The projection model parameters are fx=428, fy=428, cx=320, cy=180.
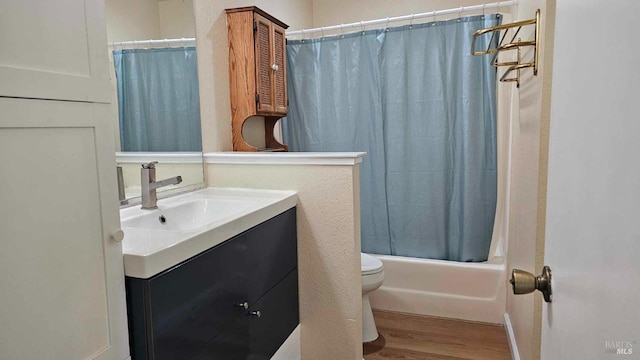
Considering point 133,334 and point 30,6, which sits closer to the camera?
point 30,6

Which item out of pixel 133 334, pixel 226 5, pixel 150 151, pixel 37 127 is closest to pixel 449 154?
pixel 226 5

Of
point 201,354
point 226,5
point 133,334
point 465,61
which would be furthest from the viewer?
point 465,61

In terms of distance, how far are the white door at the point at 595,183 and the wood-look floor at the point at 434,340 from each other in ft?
5.39

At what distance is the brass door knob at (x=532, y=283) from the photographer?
75 cm

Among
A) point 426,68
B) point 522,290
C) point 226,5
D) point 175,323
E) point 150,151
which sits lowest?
point 175,323

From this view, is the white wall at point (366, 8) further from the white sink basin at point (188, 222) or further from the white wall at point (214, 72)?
the white sink basin at point (188, 222)

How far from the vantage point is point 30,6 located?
29.5 inches

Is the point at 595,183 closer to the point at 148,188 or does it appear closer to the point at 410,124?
the point at 148,188

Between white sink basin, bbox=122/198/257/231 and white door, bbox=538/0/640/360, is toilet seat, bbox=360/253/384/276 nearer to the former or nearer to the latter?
white sink basin, bbox=122/198/257/231

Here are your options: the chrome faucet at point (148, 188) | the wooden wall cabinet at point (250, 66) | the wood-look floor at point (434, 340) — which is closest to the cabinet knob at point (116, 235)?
the chrome faucet at point (148, 188)

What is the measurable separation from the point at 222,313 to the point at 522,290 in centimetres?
90

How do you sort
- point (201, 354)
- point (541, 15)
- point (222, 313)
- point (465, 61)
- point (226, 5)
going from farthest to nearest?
point (465, 61)
point (226, 5)
point (541, 15)
point (222, 313)
point (201, 354)

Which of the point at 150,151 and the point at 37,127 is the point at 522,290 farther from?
the point at 150,151

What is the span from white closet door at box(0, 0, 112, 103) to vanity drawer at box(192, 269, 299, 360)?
794 millimetres
